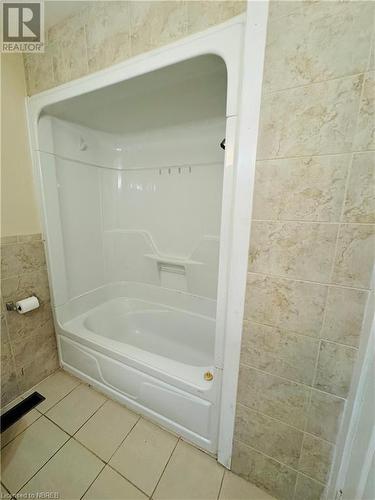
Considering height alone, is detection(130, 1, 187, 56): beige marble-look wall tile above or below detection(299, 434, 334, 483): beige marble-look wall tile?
above

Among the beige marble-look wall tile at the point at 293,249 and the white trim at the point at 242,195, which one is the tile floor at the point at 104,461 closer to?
the white trim at the point at 242,195

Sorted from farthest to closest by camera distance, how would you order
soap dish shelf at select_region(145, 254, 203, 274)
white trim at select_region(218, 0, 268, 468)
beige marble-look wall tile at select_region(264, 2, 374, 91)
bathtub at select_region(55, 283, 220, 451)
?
soap dish shelf at select_region(145, 254, 203, 274)
bathtub at select_region(55, 283, 220, 451)
white trim at select_region(218, 0, 268, 468)
beige marble-look wall tile at select_region(264, 2, 374, 91)

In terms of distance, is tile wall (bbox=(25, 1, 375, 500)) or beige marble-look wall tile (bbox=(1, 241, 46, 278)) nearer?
tile wall (bbox=(25, 1, 375, 500))

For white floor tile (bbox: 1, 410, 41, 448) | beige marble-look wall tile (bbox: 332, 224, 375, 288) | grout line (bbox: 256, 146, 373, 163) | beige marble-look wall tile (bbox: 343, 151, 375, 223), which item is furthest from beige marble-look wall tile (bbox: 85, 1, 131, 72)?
white floor tile (bbox: 1, 410, 41, 448)

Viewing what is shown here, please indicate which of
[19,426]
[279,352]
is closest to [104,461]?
[19,426]

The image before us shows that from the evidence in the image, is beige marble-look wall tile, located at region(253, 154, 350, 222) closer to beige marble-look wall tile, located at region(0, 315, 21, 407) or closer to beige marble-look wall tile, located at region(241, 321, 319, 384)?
beige marble-look wall tile, located at region(241, 321, 319, 384)

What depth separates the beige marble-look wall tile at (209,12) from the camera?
2.42 ft

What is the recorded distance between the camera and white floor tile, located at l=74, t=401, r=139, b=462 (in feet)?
3.61

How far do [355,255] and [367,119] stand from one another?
397 mm

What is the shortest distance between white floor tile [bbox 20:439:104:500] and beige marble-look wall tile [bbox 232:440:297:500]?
702 millimetres

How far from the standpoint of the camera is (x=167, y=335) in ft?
6.07

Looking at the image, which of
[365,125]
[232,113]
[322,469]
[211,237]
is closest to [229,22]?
[232,113]

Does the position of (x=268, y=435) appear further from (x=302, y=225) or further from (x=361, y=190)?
(x=361, y=190)

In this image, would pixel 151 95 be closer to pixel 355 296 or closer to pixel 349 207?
pixel 349 207
